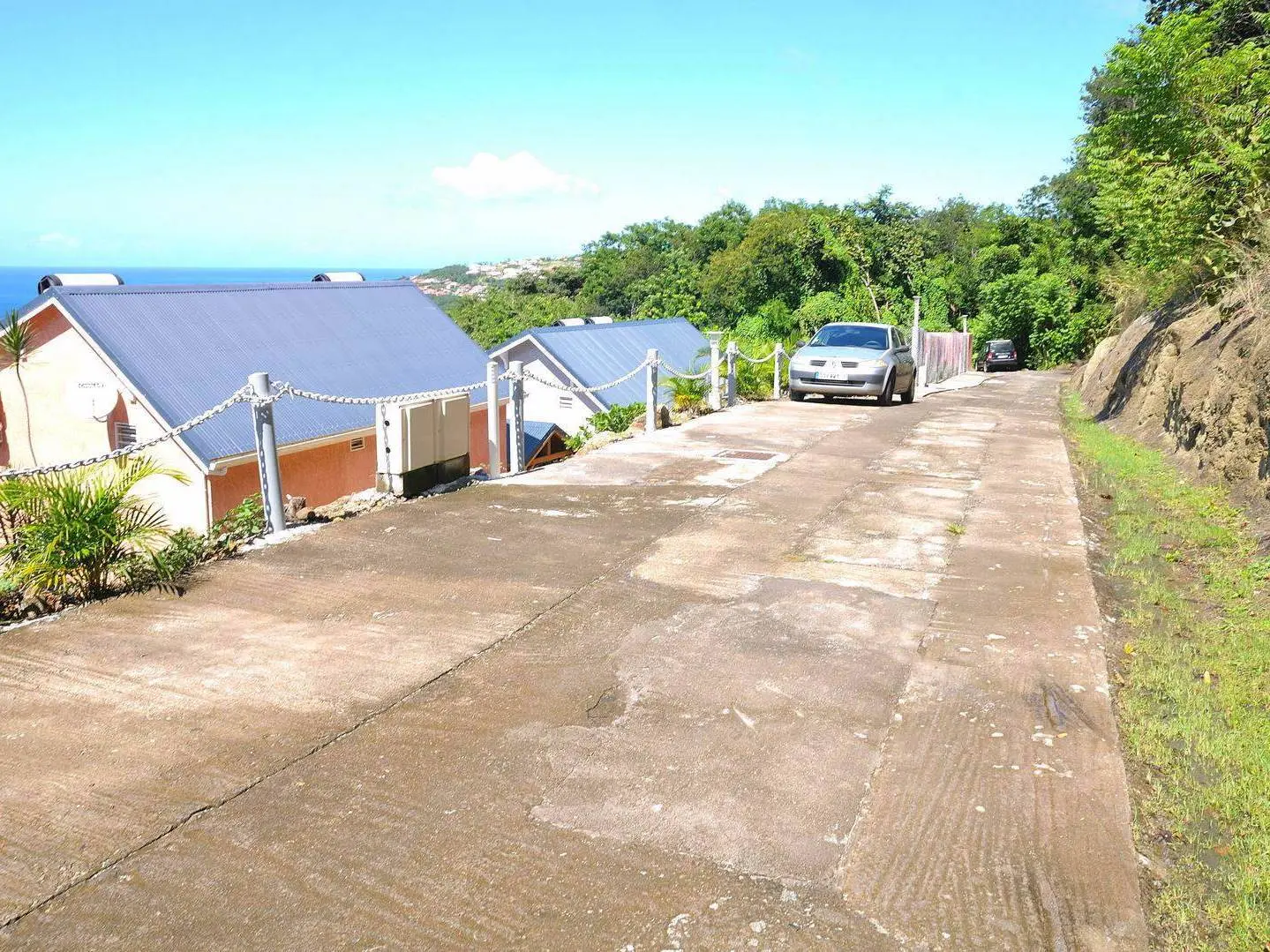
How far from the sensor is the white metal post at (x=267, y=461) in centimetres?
784

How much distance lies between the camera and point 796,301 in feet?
179

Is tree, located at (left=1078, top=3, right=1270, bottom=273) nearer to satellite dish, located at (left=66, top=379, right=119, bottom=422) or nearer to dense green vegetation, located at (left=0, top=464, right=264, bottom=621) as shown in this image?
dense green vegetation, located at (left=0, top=464, right=264, bottom=621)

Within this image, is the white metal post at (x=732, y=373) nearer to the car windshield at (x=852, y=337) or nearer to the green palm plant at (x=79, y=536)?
the car windshield at (x=852, y=337)

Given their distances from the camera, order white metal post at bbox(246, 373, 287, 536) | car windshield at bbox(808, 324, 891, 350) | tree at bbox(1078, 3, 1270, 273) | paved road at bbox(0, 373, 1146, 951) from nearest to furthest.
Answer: paved road at bbox(0, 373, 1146, 951) < white metal post at bbox(246, 373, 287, 536) < tree at bbox(1078, 3, 1270, 273) < car windshield at bbox(808, 324, 891, 350)

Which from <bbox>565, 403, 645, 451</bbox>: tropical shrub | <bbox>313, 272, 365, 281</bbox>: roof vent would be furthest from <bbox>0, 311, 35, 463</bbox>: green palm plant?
<bbox>565, 403, 645, 451</bbox>: tropical shrub

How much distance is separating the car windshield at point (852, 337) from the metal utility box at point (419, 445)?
11.1 m

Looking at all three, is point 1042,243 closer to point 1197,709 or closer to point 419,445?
point 419,445

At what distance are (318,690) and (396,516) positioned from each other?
375cm

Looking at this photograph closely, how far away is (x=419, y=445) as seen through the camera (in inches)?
370

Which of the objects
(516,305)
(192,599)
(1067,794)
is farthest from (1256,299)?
(516,305)

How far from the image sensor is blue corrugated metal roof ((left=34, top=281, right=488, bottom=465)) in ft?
66.3

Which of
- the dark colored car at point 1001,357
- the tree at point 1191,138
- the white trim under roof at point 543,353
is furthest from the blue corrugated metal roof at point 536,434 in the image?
the dark colored car at point 1001,357

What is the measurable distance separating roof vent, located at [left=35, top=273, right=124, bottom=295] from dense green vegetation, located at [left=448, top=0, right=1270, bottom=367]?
18900 mm

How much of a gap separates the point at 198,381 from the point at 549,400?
65.6 ft
